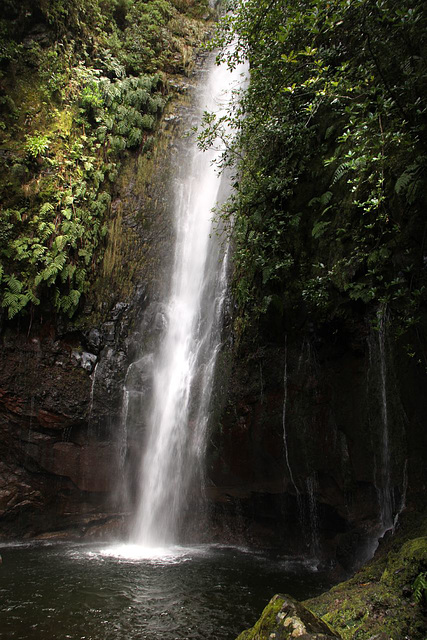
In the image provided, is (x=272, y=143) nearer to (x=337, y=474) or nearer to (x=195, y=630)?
(x=337, y=474)

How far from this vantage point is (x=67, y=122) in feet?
41.8

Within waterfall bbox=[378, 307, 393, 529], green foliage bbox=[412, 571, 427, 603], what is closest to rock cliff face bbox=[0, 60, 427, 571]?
waterfall bbox=[378, 307, 393, 529]

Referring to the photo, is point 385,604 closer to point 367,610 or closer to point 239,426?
point 367,610

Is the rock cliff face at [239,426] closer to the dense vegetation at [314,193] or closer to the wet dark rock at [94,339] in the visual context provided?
the wet dark rock at [94,339]

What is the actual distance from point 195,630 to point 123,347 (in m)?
7.71

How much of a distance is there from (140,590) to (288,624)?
4022 millimetres

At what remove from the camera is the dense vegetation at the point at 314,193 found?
20.1ft

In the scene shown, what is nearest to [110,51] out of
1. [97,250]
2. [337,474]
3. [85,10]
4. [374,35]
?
[85,10]

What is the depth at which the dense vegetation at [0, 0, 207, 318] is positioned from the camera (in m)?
10.8

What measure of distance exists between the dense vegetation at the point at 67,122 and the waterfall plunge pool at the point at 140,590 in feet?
19.7

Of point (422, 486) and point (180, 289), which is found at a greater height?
point (180, 289)

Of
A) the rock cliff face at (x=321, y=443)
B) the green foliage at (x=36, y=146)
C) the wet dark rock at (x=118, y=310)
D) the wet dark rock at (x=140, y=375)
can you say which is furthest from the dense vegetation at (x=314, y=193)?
the green foliage at (x=36, y=146)

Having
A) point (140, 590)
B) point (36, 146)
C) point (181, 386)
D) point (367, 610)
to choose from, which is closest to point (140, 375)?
point (181, 386)

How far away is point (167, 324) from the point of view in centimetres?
1193
